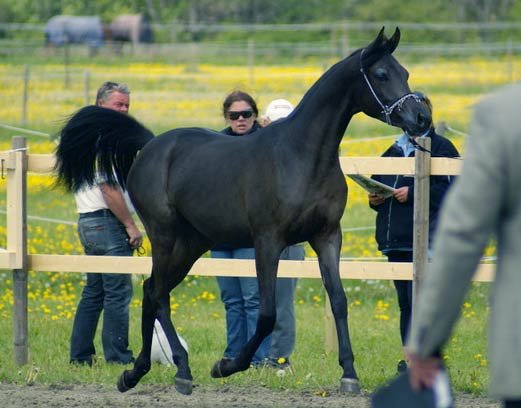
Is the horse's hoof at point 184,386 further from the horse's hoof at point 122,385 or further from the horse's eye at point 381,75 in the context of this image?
the horse's eye at point 381,75

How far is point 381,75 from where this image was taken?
5.84 meters

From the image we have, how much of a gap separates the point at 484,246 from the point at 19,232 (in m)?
5.41

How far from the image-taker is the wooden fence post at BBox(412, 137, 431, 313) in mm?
6949

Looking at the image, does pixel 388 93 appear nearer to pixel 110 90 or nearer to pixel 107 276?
pixel 110 90

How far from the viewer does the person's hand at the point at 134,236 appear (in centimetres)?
756

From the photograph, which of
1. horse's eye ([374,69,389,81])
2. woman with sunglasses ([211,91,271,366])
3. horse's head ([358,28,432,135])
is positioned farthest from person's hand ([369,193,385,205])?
horse's eye ([374,69,389,81])

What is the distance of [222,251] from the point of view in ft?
25.3

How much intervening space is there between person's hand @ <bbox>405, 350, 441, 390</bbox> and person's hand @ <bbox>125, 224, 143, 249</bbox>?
4898mm

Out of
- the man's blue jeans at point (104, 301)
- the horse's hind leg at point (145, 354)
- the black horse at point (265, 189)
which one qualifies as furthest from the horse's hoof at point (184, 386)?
the man's blue jeans at point (104, 301)

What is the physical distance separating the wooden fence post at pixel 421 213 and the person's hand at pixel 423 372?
4.15 m

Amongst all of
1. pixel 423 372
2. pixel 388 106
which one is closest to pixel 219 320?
pixel 388 106

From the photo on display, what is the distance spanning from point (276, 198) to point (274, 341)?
188cm

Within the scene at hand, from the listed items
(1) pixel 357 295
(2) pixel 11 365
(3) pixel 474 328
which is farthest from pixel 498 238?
(1) pixel 357 295

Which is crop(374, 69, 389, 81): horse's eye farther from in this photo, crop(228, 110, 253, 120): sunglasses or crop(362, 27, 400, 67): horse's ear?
crop(228, 110, 253, 120): sunglasses
